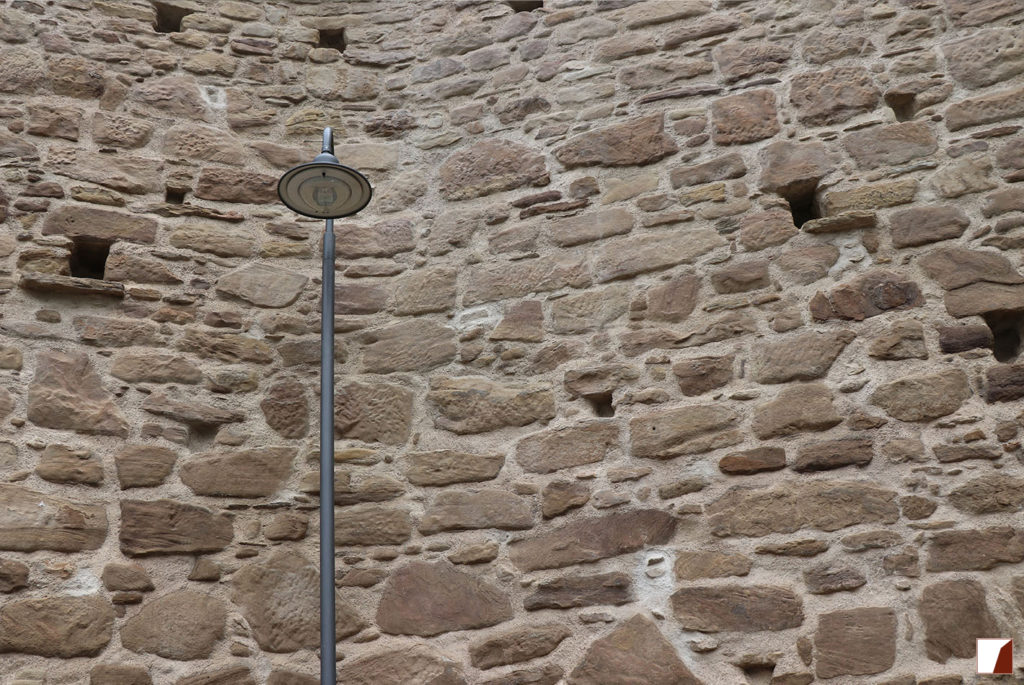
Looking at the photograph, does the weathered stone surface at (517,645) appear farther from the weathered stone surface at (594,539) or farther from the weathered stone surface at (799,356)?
the weathered stone surface at (799,356)

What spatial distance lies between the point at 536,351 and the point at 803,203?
1230 mm

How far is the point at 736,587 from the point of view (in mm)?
3801

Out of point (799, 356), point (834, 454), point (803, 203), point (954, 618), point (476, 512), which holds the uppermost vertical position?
point (803, 203)

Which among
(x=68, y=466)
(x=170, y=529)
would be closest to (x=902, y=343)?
(x=170, y=529)

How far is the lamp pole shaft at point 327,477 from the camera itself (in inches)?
140

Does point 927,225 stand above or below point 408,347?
above

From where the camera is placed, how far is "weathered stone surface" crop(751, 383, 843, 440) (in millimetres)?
3998

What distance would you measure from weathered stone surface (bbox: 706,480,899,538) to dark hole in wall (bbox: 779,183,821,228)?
116 centimetres

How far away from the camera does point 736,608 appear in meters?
3.76

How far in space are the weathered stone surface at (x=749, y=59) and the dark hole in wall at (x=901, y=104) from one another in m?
0.49

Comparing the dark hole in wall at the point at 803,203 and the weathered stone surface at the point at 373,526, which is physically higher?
the dark hole in wall at the point at 803,203

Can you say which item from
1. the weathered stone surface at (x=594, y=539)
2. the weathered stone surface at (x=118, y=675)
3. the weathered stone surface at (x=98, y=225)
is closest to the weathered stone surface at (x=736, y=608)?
the weathered stone surface at (x=594, y=539)

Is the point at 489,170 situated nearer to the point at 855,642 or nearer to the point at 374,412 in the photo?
the point at 374,412

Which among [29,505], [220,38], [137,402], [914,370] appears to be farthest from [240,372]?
[914,370]
